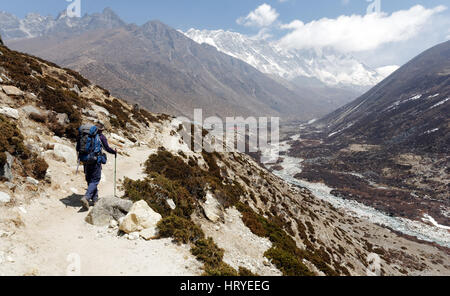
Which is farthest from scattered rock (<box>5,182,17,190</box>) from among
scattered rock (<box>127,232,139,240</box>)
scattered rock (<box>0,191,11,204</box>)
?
scattered rock (<box>127,232,139,240</box>)

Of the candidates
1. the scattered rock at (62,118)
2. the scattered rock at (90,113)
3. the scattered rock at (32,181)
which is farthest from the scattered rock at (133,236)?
the scattered rock at (90,113)

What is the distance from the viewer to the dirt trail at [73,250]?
6.21 metres

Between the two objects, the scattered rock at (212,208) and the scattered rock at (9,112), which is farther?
the scattered rock at (212,208)

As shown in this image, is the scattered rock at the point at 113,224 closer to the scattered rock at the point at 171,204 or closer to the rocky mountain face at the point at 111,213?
the rocky mountain face at the point at 111,213

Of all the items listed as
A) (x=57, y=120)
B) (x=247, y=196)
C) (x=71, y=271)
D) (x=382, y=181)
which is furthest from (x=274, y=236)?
(x=382, y=181)

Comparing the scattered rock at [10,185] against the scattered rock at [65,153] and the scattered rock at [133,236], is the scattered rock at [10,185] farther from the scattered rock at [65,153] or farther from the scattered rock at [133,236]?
the scattered rock at [133,236]

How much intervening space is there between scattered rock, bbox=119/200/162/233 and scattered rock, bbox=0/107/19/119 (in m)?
10.3

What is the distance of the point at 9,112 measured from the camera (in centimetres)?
1283

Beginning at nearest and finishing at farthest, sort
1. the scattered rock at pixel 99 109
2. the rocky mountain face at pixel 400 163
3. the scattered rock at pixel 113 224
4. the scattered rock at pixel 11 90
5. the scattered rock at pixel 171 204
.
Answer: the scattered rock at pixel 113 224 → the scattered rock at pixel 171 204 → the scattered rock at pixel 11 90 → the scattered rock at pixel 99 109 → the rocky mountain face at pixel 400 163

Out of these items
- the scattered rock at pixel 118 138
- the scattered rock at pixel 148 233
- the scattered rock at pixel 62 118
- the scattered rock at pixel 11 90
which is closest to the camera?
the scattered rock at pixel 148 233

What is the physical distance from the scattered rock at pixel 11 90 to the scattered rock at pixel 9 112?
99.1 inches

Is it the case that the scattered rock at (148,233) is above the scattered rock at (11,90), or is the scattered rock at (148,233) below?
below

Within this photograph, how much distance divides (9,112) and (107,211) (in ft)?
32.6
